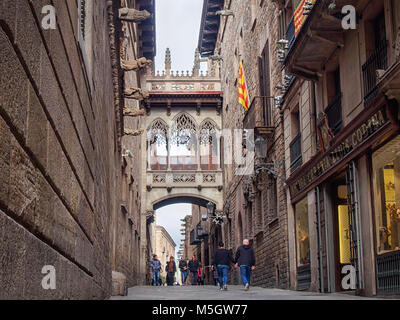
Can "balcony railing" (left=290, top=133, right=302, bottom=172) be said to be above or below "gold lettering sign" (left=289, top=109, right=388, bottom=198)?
above

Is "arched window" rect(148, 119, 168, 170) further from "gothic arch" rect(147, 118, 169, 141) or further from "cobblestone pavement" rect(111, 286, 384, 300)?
"cobblestone pavement" rect(111, 286, 384, 300)

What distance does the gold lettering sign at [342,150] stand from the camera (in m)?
11.0

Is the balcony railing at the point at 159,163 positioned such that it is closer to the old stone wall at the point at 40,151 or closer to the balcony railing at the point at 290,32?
the balcony railing at the point at 290,32

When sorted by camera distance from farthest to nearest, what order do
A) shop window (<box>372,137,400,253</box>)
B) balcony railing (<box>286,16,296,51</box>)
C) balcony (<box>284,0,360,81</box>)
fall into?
balcony railing (<box>286,16,296,51</box>) → balcony (<box>284,0,360,81</box>) → shop window (<box>372,137,400,253</box>)

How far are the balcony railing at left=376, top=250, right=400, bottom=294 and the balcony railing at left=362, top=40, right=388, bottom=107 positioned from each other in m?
2.71

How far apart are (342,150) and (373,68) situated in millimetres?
1958

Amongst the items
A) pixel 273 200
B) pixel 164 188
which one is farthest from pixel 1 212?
pixel 164 188

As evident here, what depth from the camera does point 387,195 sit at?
1120cm

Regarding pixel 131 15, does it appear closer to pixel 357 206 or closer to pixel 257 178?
pixel 357 206

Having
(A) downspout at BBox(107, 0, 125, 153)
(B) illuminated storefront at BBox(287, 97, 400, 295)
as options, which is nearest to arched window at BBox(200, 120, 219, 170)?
(B) illuminated storefront at BBox(287, 97, 400, 295)

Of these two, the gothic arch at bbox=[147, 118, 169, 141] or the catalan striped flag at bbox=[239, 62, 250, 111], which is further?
the gothic arch at bbox=[147, 118, 169, 141]

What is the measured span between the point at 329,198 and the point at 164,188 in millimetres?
22256

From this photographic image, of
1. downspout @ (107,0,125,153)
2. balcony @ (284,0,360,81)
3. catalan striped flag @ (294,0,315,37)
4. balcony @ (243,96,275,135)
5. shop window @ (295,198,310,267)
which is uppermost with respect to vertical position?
catalan striped flag @ (294,0,315,37)

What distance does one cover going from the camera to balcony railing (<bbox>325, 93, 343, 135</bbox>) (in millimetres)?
13906
